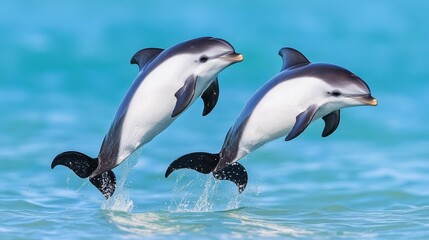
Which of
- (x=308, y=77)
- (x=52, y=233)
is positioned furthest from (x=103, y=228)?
(x=308, y=77)

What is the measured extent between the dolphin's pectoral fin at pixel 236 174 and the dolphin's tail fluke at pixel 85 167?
1816 mm

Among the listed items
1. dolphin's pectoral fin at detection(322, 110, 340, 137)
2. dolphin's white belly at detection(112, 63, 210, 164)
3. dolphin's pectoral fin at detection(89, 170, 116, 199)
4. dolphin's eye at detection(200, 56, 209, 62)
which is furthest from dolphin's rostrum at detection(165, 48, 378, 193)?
dolphin's pectoral fin at detection(89, 170, 116, 199)

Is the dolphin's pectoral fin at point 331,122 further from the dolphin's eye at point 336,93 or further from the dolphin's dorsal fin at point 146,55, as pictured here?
the dolphin's dorsal fin at point 146,55

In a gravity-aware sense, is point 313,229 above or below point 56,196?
below

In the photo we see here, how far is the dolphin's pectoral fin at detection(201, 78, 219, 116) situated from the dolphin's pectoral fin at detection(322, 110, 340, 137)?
1779 mm

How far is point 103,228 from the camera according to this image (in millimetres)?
19953

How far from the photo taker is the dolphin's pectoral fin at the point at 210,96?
19953mm

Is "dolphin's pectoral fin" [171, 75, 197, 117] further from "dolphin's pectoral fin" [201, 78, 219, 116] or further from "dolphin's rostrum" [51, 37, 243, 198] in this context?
"dolphin's pectoral fin" [201, 78, 219, 116]

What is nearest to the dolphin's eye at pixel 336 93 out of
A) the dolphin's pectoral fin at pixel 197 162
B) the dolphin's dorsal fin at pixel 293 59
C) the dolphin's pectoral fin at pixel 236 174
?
the dolphin's dorsal fin at pixel 293 59

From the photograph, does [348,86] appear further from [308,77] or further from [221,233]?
[221,233]

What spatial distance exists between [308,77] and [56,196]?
759cm

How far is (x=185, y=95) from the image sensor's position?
18.9 meters

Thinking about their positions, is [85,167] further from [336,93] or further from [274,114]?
[336,93]

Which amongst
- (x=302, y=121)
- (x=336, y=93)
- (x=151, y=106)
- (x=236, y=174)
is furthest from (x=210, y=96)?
(x=336, y=93)
